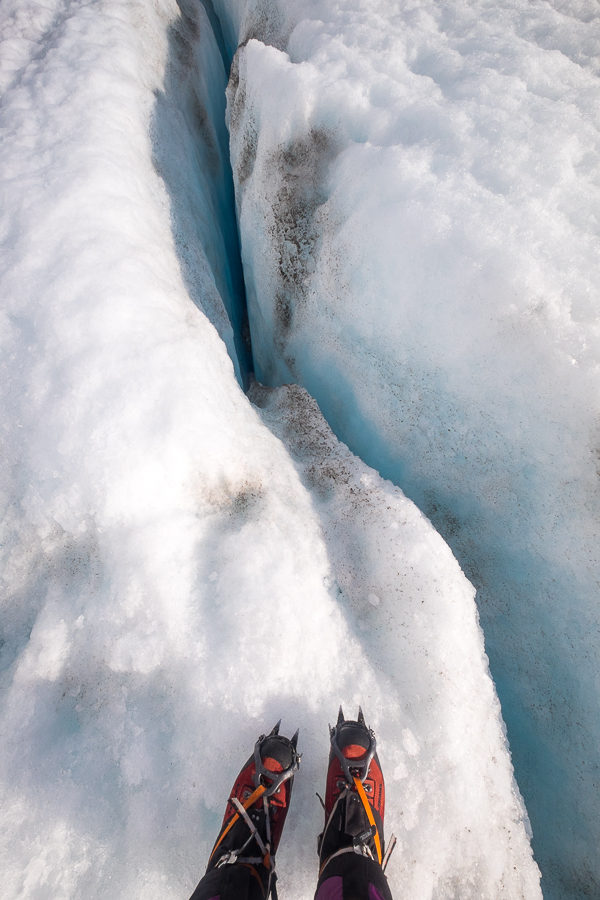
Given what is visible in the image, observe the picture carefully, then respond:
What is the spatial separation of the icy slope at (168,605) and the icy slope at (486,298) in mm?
519

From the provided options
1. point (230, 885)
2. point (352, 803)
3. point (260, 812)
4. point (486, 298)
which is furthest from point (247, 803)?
point (486, 298)

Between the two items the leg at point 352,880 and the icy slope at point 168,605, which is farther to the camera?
the icy slope at point 168,605

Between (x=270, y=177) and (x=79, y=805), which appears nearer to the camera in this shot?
(x=79, y=805)


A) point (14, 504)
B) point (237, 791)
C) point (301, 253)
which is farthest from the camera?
point (301, 253)

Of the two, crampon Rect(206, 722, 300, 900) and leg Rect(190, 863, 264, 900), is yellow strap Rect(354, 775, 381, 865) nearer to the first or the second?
crampon Rect(206, 722, 300, 900)

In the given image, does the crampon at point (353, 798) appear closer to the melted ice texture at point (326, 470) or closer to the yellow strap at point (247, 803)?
Result: the melted ice texture at point (326, 470)

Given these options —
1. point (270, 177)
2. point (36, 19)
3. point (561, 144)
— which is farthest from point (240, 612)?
point (36, 19)

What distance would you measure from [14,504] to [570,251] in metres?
3.33

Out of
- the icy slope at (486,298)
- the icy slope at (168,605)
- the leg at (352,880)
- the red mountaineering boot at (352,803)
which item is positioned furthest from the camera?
the icy slope at (486,298)

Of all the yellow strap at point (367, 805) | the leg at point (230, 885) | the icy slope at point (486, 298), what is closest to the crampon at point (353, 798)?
the yellow strap at point (367, 805)

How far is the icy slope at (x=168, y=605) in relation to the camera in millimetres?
1783

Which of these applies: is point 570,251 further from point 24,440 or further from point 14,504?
point 14,504

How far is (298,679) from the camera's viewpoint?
199 cm

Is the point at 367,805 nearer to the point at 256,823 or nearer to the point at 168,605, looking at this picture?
the point at 256,823
